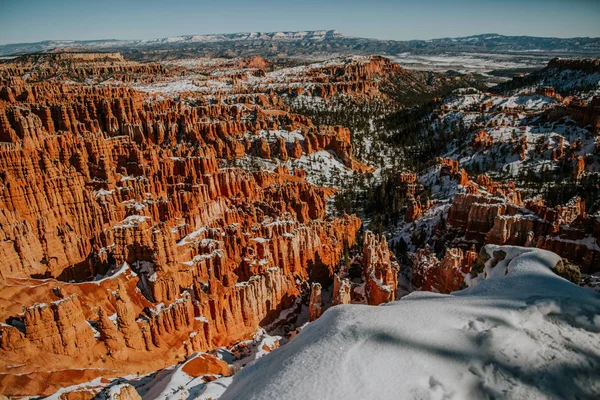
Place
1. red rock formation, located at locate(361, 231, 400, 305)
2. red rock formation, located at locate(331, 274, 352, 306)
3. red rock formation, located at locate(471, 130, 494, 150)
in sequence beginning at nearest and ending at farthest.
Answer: red rock formation, located at locate(331, 274, 352, 306) → red rock formation, located at locate(361, 231, 400, 305) → red rock formation, located at locate(471, 130, 494, 150)

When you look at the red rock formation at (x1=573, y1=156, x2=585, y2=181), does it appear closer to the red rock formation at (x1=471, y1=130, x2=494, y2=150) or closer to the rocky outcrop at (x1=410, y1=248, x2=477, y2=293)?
the red rock formation at (x1=471, y1=130, x2=494, y2=150)

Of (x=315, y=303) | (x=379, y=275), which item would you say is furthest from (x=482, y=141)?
(x=315, y=303)

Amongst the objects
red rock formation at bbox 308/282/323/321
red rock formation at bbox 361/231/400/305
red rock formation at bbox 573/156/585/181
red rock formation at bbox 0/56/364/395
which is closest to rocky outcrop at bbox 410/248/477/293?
red rock formation at bbox 361/231/400/305

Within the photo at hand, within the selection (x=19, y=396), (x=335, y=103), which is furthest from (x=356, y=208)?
(x=335, y=103)

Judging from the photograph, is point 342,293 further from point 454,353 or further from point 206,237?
point 454,353

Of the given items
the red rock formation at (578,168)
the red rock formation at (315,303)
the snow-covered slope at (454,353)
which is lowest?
the red rock formation at (315,303)

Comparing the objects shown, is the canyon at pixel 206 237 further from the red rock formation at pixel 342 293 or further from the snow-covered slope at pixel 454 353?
the snow-covered slope at pixel 454 353

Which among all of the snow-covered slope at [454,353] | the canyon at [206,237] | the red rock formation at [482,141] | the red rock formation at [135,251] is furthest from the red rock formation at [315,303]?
the red rock formation at [482,141]

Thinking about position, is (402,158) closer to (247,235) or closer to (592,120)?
(592,120)
